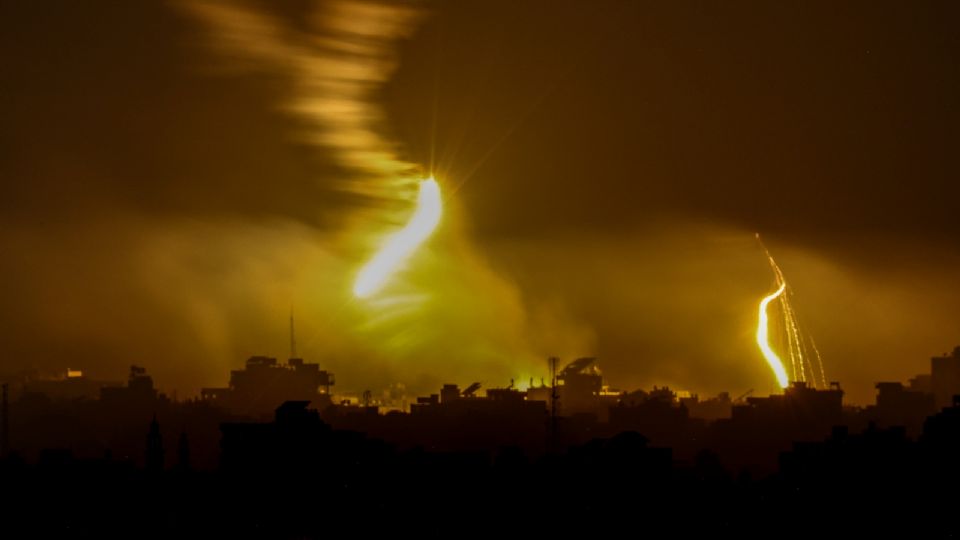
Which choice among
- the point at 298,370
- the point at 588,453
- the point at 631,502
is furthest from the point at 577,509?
the point at 298,370

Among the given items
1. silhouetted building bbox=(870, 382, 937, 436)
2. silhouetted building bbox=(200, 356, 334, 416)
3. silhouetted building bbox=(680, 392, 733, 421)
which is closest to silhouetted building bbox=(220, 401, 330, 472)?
silhouetted building bbox=(870, 382, 937, 436)

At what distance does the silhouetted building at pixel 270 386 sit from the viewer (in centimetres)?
A: 6912

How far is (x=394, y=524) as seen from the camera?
30906 millimetres

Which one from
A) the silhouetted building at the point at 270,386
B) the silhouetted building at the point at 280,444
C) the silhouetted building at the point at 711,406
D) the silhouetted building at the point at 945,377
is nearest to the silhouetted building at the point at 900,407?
the silhouetted building at the point at 945,377

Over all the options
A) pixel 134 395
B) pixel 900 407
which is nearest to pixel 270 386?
pixel 134 395

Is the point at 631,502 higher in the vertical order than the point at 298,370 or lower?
lower

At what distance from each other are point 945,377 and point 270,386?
32.7 m

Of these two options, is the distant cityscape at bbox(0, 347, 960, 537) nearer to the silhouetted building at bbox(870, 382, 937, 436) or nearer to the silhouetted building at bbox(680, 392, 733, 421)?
Answer: the silhouetted building at bbox(870, 382, 937, 436)

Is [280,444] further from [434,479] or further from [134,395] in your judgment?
[134,395]

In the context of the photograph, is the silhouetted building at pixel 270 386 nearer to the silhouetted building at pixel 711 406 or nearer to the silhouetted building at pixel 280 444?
the silhouetted building at pixel 711 406

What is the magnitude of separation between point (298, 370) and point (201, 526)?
132 ft

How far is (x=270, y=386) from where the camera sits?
230ft

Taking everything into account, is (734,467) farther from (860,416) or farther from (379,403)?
(379,403)

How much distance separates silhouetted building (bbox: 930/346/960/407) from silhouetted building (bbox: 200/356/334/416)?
29296 mm
